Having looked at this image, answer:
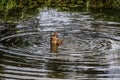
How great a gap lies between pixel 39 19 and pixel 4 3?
185cm

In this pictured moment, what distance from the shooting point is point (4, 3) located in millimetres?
17547

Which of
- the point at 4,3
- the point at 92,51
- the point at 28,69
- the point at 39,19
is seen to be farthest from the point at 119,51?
the point at 4,3

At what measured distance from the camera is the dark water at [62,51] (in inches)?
356

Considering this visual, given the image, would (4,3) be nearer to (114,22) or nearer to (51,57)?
→ (114,22)

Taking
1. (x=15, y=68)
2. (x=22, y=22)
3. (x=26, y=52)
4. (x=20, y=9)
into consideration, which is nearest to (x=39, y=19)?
(x=22, y=22)

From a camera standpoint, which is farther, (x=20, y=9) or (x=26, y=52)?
(x=20, y=9)

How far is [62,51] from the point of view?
11188 mm

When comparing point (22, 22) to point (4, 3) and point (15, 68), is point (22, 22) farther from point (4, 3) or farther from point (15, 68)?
point (15, 68)

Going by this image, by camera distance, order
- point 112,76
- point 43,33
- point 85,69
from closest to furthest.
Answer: point 112,76
point 85,69
point 43,33

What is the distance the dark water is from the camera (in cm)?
903

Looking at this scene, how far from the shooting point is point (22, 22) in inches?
643

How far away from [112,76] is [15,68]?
239 centimetres

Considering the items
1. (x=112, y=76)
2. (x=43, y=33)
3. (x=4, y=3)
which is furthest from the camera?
(x=4, y=3)

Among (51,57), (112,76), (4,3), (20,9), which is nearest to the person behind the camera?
(112,76)
